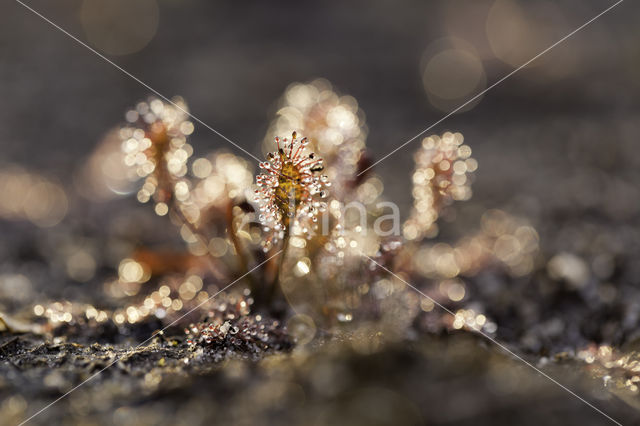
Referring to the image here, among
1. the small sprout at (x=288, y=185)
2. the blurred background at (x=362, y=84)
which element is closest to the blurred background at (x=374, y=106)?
the blurred background at (x=362, y=84)

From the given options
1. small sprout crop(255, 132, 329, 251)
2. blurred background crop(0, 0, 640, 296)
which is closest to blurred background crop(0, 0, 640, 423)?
blurred background crop(0, 0, 640, 296)

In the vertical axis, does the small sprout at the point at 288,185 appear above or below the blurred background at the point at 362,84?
below

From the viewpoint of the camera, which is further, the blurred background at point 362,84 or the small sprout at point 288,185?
the blurred background at point 362,84

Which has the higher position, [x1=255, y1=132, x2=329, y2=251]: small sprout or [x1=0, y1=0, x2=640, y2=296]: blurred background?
[x1=0, y1=0, x2=640, y2=296]: blurred background

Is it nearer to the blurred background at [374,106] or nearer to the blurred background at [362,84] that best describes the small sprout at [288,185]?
the blurred background at [374,106]

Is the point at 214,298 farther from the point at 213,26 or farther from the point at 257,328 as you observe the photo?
the point at 213,26

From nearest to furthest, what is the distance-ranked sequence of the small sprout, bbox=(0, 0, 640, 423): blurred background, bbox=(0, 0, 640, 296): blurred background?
the small sprout < bbox=(0, 0, 640, 423): blurred background < bbox=(0, 0, 640, 296): blurred background

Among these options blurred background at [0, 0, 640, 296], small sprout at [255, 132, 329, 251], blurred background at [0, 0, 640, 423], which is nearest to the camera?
small sprout at [255, 132, 329, 251]

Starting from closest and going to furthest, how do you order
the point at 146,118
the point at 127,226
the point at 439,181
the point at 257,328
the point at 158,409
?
1. the point at 158,409
2. the point at 257,328
3. the point at 146,118
4. the point at 439,181
5. the point at 127,226

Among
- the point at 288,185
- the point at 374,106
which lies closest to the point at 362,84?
the point at 374,106

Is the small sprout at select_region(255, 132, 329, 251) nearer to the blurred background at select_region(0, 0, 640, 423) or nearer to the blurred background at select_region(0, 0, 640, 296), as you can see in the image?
the blurred background at select_region(0, 0, 640, 423)

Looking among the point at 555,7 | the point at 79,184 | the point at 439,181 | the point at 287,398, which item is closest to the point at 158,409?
the point at 287,398
